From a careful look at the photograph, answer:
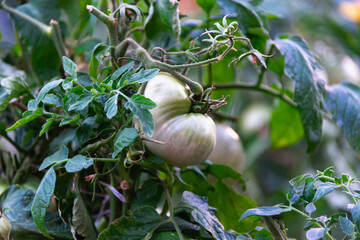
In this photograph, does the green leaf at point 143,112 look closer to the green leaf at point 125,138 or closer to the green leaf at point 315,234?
the green leaf at point 125,138

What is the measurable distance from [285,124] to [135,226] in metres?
0.34

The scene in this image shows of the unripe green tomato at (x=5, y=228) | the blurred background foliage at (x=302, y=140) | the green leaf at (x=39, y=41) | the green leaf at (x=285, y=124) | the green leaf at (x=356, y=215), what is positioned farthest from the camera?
the blurred background foliage at (x=302, y=140)

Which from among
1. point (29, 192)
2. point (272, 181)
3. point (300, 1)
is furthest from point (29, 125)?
point (300, 1)

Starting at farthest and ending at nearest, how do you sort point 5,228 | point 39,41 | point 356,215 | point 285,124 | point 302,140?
point 302,140 < point 285,124 < point 39,41 < point 5,228 < point 356,215

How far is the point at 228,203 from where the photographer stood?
0.47 m

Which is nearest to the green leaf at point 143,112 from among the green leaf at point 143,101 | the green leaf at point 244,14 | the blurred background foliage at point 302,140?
the green leaf at point 143,101

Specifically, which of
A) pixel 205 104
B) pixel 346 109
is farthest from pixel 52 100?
pixel 346 109

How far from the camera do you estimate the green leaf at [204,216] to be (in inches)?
13.6

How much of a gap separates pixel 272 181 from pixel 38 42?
1.00 m

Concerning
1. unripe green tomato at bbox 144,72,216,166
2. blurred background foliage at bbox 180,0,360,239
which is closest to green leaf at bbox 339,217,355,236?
unripe green tomato at bbox 144,72,216,166

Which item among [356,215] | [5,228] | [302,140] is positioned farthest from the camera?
[302,140]

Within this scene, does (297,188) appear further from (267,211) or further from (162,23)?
(162,23)

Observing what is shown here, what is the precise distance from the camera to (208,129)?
0.35 m

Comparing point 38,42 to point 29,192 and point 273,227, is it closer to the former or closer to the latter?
point 29,192
